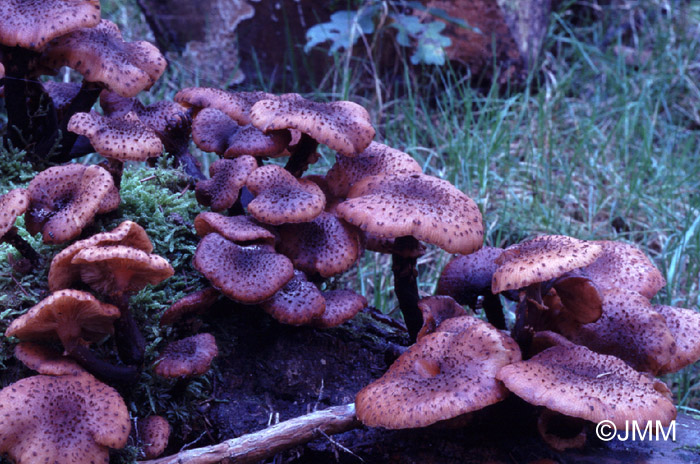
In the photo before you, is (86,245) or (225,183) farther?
(225,183)

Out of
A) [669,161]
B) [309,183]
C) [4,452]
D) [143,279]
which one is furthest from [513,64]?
[4,452]

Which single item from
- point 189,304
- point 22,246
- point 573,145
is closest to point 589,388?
point 189,304

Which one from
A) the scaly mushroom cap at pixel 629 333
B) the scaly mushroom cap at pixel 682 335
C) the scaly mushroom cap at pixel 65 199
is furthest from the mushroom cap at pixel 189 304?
the scaly mushroom cap at pixel 682 335

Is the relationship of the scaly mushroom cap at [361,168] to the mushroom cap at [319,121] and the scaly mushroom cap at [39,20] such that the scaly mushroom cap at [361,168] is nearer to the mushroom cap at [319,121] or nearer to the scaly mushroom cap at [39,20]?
the mushroom cap at [319,121]

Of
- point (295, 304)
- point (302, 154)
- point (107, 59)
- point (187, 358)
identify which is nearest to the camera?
point (187, 358)

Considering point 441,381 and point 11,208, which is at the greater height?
point 11,208

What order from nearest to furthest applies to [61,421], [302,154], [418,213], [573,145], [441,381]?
[61,421] < [441,381] < [418,213] < [302,154] < [573,145]

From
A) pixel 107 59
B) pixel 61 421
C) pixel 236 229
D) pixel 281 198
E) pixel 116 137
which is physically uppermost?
pixel 107 59

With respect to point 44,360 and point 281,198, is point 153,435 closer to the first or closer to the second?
point 44,360

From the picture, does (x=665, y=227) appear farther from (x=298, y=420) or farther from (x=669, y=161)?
(x=298, y=420)
